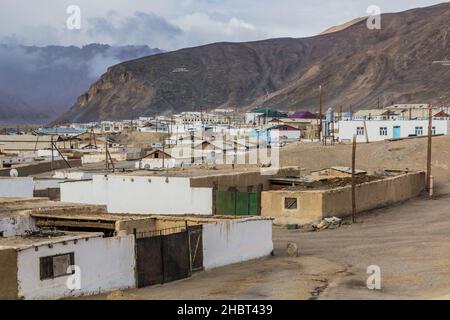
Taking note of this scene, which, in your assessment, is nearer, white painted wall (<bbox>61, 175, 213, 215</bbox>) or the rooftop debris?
the rooftop debris

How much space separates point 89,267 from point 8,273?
1996 mm

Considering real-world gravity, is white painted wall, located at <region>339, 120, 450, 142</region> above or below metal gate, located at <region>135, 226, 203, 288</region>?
above

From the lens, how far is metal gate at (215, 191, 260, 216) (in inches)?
1113

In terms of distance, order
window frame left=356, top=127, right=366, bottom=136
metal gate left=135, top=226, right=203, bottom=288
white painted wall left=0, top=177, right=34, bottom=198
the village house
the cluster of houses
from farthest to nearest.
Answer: window frame left=356, top=127, right=366, bottom=136 < white painted wall left=0, top=177, right=34, bottom=198 < metal gate left=135, top=226, right=203, bottom=288 < the cluster of houses < the village house

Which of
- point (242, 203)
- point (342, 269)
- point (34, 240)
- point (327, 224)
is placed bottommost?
point (342, 269)

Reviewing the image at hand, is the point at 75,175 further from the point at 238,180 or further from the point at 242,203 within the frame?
the point at 242,203

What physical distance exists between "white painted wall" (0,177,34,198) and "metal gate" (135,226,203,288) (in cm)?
1441

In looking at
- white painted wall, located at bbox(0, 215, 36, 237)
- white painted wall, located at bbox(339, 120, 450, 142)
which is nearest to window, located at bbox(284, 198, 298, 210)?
white painted wall, located at bbox(0, 215, 36, 237)

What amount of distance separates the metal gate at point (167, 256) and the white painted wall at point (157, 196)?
8757 mm

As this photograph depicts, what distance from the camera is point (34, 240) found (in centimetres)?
1647

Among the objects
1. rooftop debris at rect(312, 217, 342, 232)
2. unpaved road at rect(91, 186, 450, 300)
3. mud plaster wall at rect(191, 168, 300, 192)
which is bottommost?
unpaved road at rect(91, 186, 450, 300)

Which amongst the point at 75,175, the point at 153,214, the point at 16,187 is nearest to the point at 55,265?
the point at 153,214

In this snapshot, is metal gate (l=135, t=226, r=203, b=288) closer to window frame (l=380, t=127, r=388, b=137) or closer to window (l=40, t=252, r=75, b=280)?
window (l=40, t=252, r=75, b=280)
